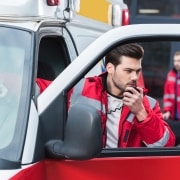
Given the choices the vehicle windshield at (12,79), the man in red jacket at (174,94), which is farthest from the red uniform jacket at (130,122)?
the man in red jacket at (174,94)

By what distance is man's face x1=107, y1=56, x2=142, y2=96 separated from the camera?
10.1 feet

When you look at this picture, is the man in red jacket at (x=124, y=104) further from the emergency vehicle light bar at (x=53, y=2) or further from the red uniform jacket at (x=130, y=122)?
the emergency vehicle light bar at (x=53, y=2)

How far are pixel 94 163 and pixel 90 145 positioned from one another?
0.80 feet

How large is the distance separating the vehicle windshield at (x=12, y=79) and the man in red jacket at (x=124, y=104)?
1.07 ft

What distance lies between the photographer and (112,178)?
9.11ft

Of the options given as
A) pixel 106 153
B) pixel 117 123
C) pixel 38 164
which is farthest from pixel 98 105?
pixel 38 164

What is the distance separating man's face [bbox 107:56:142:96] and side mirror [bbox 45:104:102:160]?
541 mm

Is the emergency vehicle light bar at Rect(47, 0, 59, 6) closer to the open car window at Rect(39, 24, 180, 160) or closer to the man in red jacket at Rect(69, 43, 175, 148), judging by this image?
A: the man in red jacket at Rect(69, 43, 175, 148)

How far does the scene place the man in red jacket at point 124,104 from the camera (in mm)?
2910

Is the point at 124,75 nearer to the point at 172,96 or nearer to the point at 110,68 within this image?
the point at 110,68

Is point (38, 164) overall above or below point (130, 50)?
below

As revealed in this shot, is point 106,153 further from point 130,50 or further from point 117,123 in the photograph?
point 130,50

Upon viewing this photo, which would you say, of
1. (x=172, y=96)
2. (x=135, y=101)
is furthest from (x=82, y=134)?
(x=172, y=96)

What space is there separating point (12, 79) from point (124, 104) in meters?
0.51
